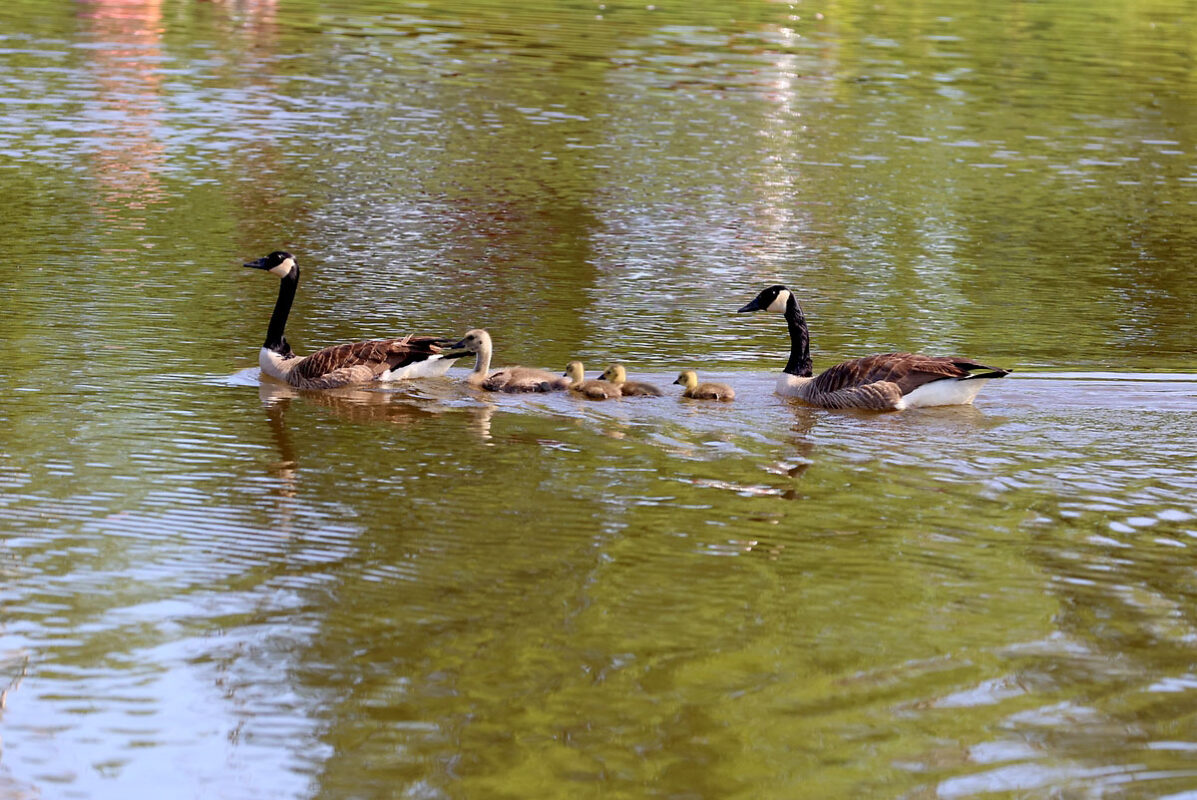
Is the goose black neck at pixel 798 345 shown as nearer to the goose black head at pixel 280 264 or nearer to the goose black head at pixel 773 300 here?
the goose black head at pixel 773 300

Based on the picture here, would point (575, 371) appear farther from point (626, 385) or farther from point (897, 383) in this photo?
point (897, 383)

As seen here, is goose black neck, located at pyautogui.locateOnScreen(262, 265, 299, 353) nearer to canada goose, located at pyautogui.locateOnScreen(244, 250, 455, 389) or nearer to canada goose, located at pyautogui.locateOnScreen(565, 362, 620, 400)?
canada goose, located at pyautogui.locateOnScreen(244, 250, 455, 389)

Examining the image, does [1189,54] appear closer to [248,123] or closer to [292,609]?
[248,123]

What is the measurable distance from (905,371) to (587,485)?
3933 millimetres

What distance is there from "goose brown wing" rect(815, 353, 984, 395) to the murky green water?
343 mm

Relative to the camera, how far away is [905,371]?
15594 millimetres

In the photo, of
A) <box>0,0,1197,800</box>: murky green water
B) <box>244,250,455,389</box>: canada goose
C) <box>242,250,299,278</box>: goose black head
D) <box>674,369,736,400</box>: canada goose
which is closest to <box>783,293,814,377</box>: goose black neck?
<box>0,0,1197,800</box>: murky green water

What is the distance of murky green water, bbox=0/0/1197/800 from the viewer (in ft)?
27.5

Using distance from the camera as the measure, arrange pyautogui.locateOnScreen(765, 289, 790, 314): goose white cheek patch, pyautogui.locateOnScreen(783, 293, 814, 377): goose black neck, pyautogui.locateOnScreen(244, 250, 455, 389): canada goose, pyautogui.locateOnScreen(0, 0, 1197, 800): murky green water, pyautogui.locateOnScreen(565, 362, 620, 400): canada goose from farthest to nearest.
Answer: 1. pyautogui.locateOnScreen(765, 289, 790, 314): goose white cheek patch
2. pyautogui.locateOnScreen(783, 293, 814, 377): goose black neck
3. pyautogui.locateOnScreen(244, 250, 455, 389): canada goose
4. pyautogui.locateOnScreen(565, 362, 620, 400): canada goose
5. pyautogui.locateOnScreen(0, 0, 1197, 800): murky green water

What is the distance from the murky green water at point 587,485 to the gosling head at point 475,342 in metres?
0.40

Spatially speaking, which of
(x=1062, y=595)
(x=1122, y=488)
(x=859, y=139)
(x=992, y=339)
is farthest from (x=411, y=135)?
(x=1062, y=595)

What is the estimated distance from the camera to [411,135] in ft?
111

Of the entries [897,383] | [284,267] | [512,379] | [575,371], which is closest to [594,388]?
[575,371]

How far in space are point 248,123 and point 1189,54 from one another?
3280 cm
